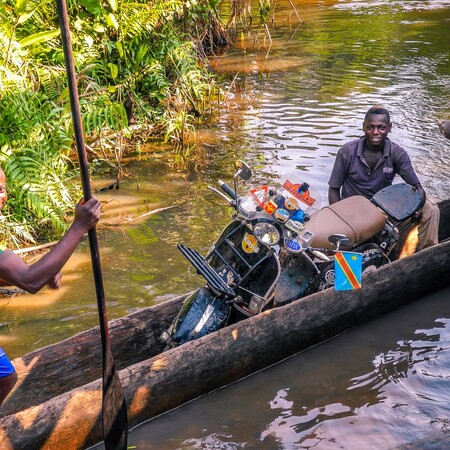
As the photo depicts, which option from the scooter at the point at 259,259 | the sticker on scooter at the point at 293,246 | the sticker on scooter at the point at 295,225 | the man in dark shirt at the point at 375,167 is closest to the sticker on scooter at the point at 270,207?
the scooter at the point at 259,259

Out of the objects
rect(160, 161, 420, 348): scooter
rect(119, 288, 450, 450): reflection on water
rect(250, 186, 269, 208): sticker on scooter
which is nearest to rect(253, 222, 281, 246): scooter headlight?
rect(160, 161, 420, 348): scooter

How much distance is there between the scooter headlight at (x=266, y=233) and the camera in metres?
5.09

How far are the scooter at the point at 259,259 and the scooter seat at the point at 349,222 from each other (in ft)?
0.03

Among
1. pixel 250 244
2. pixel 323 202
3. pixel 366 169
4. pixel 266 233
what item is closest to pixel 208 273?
pixel 250 244

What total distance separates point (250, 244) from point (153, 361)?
110 cm

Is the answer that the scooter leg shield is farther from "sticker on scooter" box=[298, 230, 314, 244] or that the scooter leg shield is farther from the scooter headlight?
"sticker on scooter" box=[298, 230, 314, 244]

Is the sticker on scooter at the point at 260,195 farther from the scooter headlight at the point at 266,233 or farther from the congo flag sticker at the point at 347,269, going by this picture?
the congo flag sticker at the point at 347,269

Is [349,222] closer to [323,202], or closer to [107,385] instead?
[323,202]

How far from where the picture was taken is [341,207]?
231 inches

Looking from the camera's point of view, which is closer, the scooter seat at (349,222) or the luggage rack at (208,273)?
the luggage rack at (208,273)

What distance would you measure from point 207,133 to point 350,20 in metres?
8.71

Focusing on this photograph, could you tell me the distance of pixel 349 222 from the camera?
5734mm

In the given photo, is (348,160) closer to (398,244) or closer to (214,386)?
(398,244)

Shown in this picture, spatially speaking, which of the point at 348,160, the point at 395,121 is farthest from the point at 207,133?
the point at 348,160
